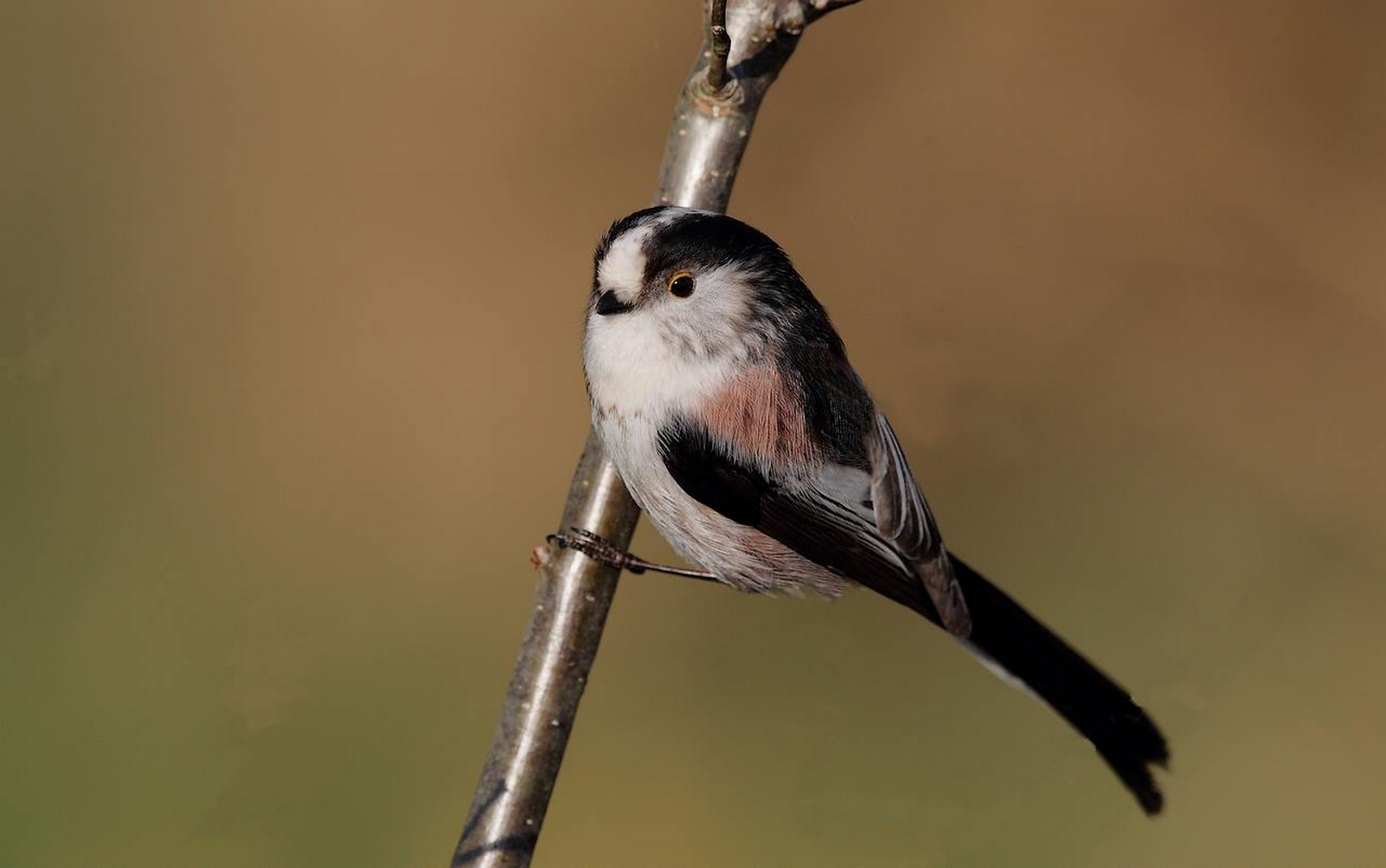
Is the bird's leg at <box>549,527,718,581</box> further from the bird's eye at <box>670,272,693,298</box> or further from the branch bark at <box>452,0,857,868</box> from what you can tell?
the bird's eye at <box>670,272,693,298</box>

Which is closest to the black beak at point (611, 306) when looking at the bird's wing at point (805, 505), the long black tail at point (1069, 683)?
the bird's wing at point (805, 505)

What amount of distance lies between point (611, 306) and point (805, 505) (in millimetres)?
422

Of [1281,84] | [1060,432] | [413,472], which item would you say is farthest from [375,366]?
[1281,84]

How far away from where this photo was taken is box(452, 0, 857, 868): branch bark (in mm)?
1579

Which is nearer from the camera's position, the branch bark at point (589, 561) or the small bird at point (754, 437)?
the branch bark at point (589, 561)

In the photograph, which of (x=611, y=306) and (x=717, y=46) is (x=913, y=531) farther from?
(x=717, y=46)

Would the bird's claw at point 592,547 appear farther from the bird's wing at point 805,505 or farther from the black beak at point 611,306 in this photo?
the black beak at point 611,306

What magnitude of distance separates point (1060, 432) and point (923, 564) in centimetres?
119

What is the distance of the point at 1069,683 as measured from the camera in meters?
2.03

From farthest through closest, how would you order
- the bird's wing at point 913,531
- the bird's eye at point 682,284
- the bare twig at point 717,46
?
the bird's wing at point 913,531 → the bird's eye at point 682,284 → the bare twig at point 717,46

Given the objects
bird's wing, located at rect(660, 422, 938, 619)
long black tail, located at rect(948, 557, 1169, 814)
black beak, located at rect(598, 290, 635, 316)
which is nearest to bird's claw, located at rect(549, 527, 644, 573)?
bird's wing, located at rect(660, 422, 938, 619)

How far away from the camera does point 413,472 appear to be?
2.87m

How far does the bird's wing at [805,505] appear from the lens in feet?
5.90

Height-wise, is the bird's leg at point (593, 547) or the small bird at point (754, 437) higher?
the small bird at point (754, 437)
